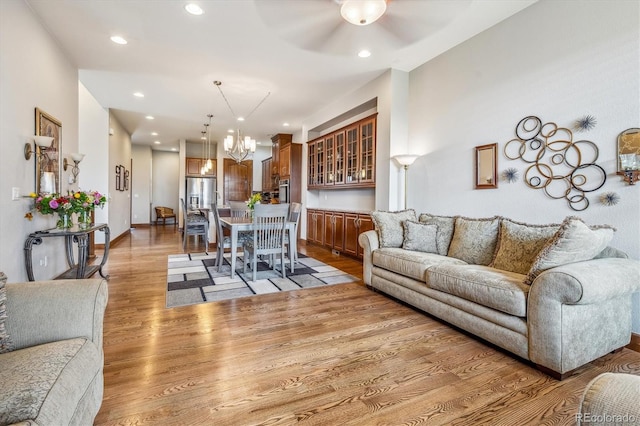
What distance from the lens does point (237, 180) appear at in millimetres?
10000

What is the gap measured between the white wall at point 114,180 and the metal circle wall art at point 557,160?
22.4 feet

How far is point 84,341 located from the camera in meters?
1.31

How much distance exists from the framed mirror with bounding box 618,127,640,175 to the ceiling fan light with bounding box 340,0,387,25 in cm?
209

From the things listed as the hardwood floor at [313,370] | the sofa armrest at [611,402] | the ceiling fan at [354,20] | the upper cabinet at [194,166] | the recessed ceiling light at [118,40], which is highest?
the recessed ceiling light at [118,40]

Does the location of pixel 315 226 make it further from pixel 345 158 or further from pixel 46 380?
pixel 46 380

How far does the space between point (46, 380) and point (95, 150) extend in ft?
21.3

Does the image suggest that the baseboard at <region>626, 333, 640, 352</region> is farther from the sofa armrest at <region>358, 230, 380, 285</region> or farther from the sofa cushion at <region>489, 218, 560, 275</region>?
the sofa armrest at <region>358, 230, 380, 285</region>

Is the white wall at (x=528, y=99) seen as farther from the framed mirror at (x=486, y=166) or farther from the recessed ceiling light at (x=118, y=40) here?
the recessed ceiling light at (x=118, y=40)

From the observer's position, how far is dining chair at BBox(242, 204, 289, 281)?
12.3ft

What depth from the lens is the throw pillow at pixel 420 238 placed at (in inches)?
135

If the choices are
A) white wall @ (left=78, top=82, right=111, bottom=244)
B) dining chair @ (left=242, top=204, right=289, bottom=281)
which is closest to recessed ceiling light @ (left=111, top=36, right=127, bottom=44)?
dining chair @ (left=242, top=204, right=289, bottom=281)

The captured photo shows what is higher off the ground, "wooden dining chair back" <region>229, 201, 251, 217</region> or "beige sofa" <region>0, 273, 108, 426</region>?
"wooden dining chair back" <region>229, 201, 251, 217</region>

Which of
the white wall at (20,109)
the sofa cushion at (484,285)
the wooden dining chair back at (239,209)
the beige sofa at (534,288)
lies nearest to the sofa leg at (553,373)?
the beige sofa at (534,288)

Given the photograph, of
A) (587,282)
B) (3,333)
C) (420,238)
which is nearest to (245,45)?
(420,238)
